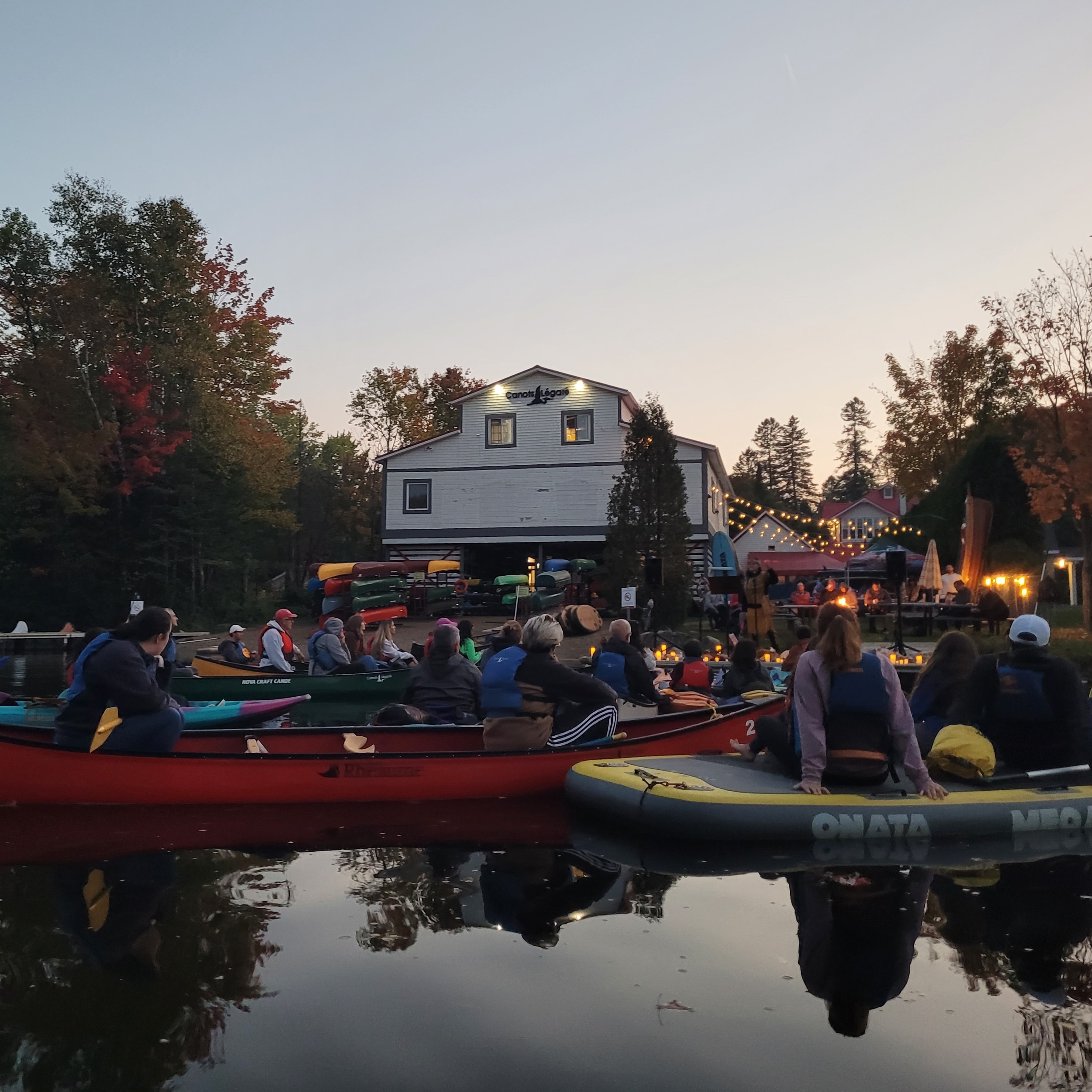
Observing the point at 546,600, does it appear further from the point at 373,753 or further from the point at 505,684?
the point at 373,753

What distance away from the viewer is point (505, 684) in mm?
8852

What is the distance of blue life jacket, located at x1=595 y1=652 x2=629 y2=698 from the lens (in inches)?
422

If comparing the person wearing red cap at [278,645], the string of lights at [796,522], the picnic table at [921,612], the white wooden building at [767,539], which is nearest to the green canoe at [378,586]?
the picnic table at [921,612]

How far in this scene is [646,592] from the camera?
27797mm

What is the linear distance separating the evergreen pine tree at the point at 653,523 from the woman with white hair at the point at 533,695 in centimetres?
1835

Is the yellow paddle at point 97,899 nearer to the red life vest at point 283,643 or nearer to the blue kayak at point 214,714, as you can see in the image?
the blue kayak at point 214,714

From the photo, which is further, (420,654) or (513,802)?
(420,654)

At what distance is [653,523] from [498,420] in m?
12.1

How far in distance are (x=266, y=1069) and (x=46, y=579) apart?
1509 inches

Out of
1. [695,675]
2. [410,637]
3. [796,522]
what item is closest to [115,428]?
[410,637]

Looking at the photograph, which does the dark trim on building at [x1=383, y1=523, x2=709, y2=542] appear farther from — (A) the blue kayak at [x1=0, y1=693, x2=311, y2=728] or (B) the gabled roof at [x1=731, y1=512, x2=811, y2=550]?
(A) the blue kayak at [x1=0, y1=693, x2=311, y2=728]

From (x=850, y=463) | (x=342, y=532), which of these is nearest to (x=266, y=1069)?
(x=342, y=532)

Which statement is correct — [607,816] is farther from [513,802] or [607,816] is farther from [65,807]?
[65,807]

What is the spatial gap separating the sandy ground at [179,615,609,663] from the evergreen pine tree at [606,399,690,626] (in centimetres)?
202
